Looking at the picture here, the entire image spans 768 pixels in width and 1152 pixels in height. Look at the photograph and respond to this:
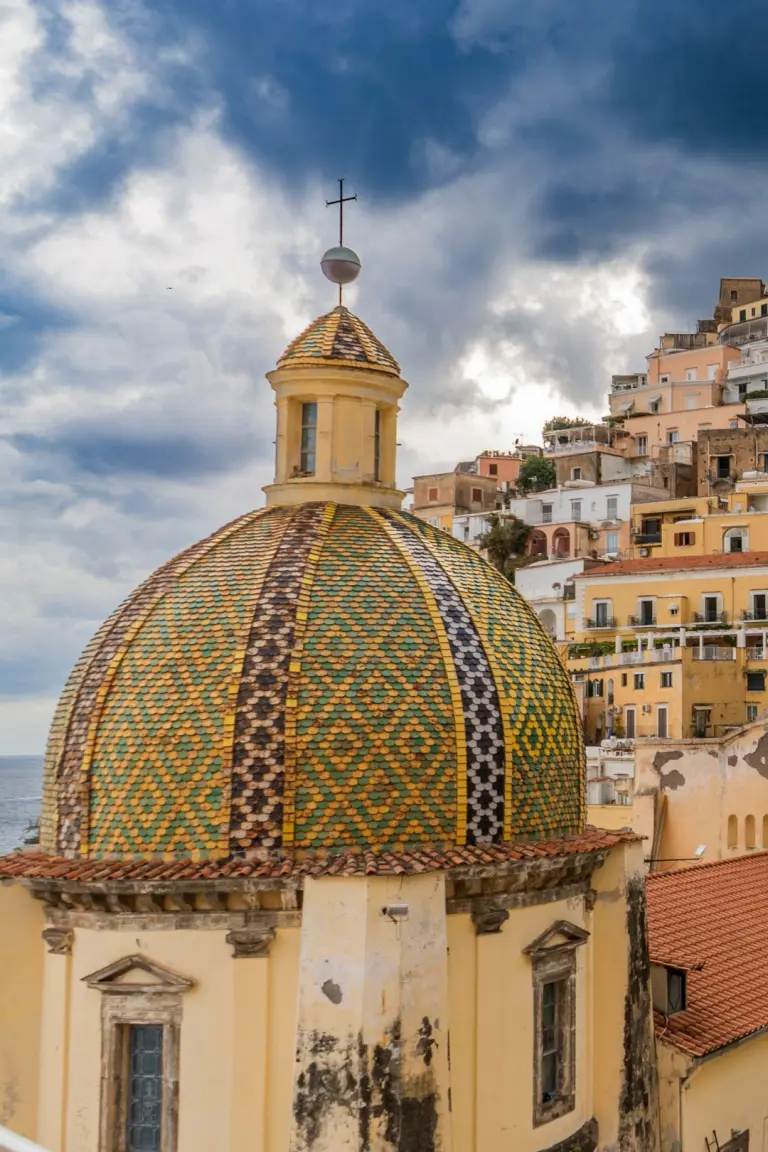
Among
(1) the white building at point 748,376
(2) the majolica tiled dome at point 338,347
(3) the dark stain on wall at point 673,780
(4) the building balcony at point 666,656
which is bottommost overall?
(3) the dark stain on wall at point 673,780

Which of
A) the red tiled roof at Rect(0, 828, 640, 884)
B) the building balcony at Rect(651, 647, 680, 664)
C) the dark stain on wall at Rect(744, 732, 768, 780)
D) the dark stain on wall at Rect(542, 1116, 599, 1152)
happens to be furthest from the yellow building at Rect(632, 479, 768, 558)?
the red tiled roof at Rect(0, 828, 640, 884)

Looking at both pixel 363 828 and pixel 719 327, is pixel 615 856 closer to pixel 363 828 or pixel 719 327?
pixel 363 828

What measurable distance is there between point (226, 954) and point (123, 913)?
107 cm

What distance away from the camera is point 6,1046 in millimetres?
13086

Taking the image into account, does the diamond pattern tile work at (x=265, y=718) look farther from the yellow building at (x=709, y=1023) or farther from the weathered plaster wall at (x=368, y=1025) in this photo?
the yellow building at (x=709, y=1023)

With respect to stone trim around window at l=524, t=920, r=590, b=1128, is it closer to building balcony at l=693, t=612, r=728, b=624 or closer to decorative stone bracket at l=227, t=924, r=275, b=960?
decorative stone bracket at l=227, t=924, r=275, b=960

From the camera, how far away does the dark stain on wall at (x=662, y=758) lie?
3144 cm

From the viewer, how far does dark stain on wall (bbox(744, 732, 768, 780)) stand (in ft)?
96.5

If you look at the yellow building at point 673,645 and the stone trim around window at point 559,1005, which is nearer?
the stone trim around window at point 559,1005

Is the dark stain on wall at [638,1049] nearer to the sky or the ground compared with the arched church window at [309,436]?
nearer to the ground

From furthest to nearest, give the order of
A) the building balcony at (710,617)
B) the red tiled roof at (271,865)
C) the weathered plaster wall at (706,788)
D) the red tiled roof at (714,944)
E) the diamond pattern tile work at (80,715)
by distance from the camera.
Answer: the building balcony at (710,617), the weathered plaster wall at (706,788), the red tiled roof at (714,944), the diamond pattern tile work at (80,715), the red tiled roof at (271,865)

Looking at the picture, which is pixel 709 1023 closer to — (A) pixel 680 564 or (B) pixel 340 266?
(B) pixel 340 266

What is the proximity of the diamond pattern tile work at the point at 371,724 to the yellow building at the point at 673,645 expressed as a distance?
30.7m

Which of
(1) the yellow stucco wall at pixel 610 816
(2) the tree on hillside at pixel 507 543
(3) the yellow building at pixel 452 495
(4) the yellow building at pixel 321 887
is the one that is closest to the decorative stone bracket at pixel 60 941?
(4) the yellow building at pixel 321 887
